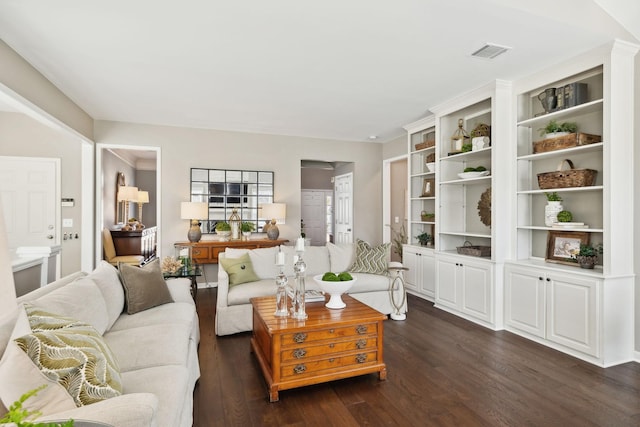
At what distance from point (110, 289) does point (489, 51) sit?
11.7 ft

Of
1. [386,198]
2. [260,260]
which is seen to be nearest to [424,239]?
[386,198]

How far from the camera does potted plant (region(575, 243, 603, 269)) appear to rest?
119 inches

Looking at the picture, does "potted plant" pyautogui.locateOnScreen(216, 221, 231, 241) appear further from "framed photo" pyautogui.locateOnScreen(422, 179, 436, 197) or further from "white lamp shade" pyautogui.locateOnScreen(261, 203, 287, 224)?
"framed photo" pyautogui.locateOnScreen(422, 179, 436, 197)

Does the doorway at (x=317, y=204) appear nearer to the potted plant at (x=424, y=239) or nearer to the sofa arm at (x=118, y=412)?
the potted plant at (x=424, y=239)

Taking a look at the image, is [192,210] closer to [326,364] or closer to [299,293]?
[299,293]

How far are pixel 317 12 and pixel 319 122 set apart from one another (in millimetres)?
2941

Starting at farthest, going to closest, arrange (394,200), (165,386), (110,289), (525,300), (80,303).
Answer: (394,200)
(525,300)
(110,289)
(80,303)
(165,386)

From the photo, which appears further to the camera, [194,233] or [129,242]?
[129,242]

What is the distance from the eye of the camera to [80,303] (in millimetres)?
2041

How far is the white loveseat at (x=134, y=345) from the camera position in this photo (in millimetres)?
1195

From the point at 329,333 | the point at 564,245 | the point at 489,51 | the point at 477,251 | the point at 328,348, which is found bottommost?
the point at 328,348

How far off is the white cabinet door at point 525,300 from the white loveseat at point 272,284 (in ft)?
3.70

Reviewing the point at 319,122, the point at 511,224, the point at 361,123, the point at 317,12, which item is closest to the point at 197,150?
the point at 319,122

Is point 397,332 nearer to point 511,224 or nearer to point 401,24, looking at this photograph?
point 511,224
